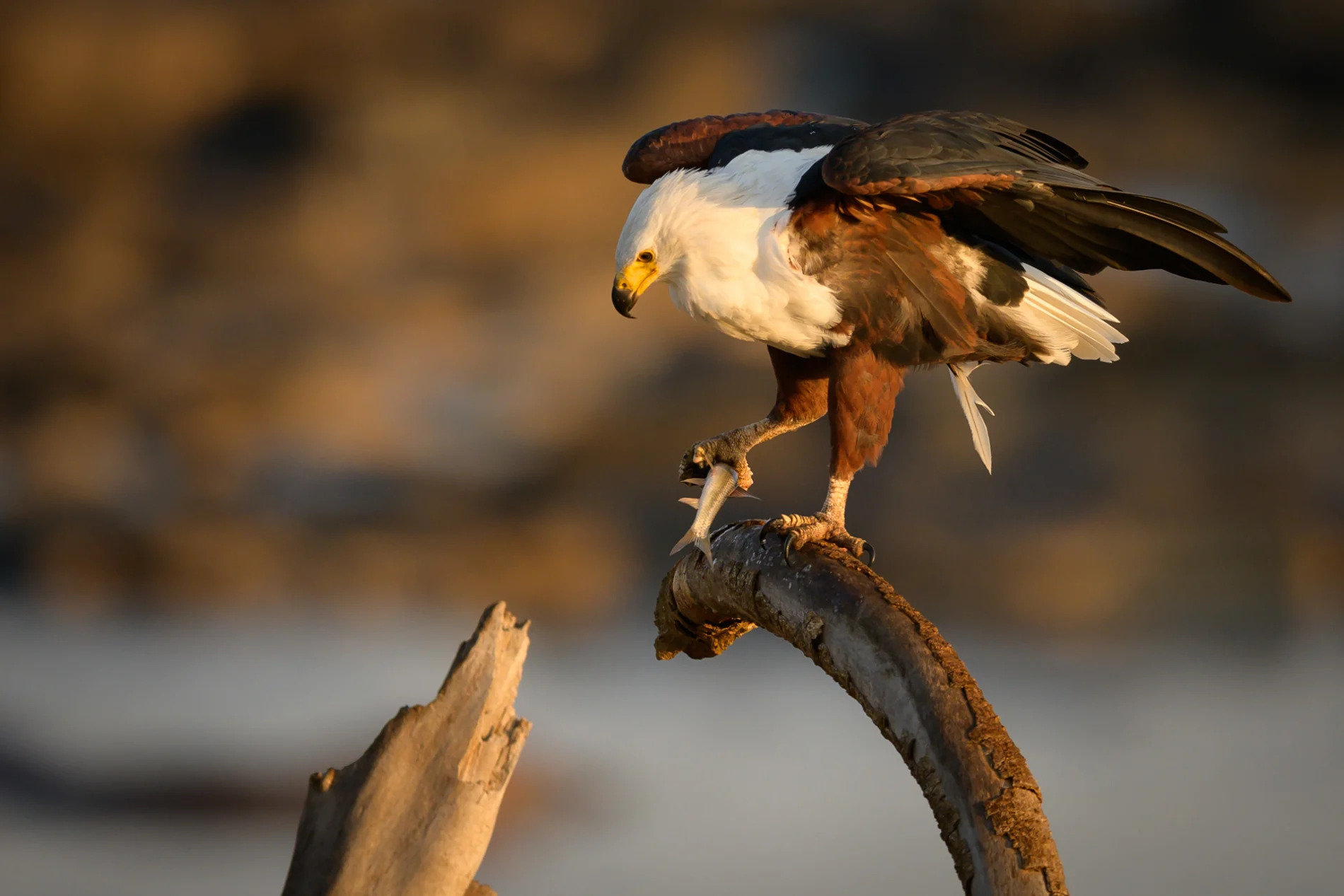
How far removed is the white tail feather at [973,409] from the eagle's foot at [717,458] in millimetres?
514

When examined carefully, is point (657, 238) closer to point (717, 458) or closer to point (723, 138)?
point (723, 138)

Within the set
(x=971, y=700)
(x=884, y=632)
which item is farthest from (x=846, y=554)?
(x=971, y=700)

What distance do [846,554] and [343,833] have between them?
101 centimetres

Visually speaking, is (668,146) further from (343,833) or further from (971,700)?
(343,833)

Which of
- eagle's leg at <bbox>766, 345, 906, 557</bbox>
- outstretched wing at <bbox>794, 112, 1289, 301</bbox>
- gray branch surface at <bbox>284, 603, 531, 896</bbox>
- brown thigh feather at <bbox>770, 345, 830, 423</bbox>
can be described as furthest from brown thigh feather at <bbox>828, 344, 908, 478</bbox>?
gray branch surface at <bbox>284, 603, 531, 896</bbox>

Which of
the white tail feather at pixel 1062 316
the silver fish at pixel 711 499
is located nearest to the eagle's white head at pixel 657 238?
the silver fish at pixel 711 499

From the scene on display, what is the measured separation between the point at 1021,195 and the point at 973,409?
686 millimetres

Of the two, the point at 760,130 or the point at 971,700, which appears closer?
the point at 971,700

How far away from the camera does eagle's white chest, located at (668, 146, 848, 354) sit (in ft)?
7.27

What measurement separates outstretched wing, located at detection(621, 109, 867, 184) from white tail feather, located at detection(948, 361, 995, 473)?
2.01ft

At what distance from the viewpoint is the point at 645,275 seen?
7.55 ft

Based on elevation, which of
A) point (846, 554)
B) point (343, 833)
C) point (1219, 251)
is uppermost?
point (1219, 251)

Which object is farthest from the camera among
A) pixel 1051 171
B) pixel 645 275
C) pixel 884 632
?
pixel 645 275

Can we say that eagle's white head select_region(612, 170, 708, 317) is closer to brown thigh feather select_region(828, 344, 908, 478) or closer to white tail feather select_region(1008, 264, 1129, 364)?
brown thigh feather select_region(828, 344, 908, 478)
